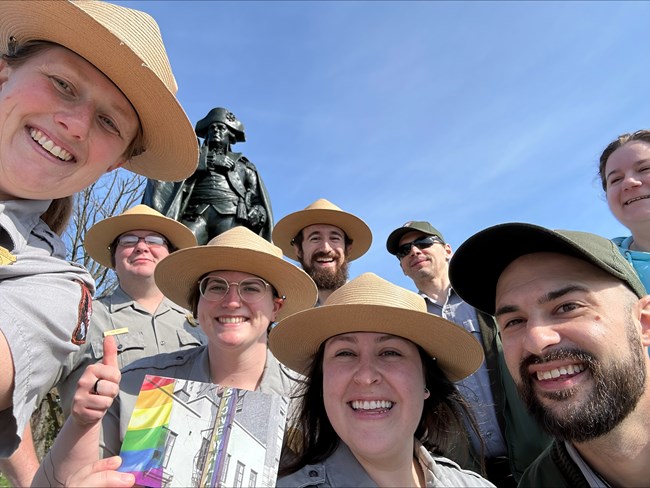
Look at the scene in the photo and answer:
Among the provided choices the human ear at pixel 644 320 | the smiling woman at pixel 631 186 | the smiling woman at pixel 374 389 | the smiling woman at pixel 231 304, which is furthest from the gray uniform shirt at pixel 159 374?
the smiling woman at pixel 631 186

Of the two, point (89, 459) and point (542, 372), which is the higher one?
point (542, 372)

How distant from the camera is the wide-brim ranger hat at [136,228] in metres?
4.35

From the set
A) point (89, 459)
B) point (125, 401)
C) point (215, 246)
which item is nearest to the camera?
point (89, 459)

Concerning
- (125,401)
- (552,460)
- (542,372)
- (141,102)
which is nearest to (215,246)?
(125,401)

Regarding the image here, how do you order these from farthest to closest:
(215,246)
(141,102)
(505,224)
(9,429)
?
(215,246) < (505,224) < (141,102) < (9,429)

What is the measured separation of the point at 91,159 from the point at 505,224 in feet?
6.10

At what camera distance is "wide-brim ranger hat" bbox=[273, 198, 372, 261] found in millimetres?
5742

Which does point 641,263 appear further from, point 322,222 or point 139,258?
point 139,258

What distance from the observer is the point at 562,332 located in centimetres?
219

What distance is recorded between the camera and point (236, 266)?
10.9ft

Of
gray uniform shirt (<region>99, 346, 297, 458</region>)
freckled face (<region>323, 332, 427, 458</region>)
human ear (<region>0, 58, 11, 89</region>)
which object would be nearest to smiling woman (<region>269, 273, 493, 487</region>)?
freckled face (<region>323, 332, 427, 458</region>)

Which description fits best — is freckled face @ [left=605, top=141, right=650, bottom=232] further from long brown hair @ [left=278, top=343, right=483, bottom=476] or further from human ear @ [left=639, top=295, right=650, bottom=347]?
long brown hair @ [left=278, top=343, right=483, bottom=476]

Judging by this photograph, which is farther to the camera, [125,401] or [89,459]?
[125,401]

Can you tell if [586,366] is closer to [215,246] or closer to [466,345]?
[466,345]
